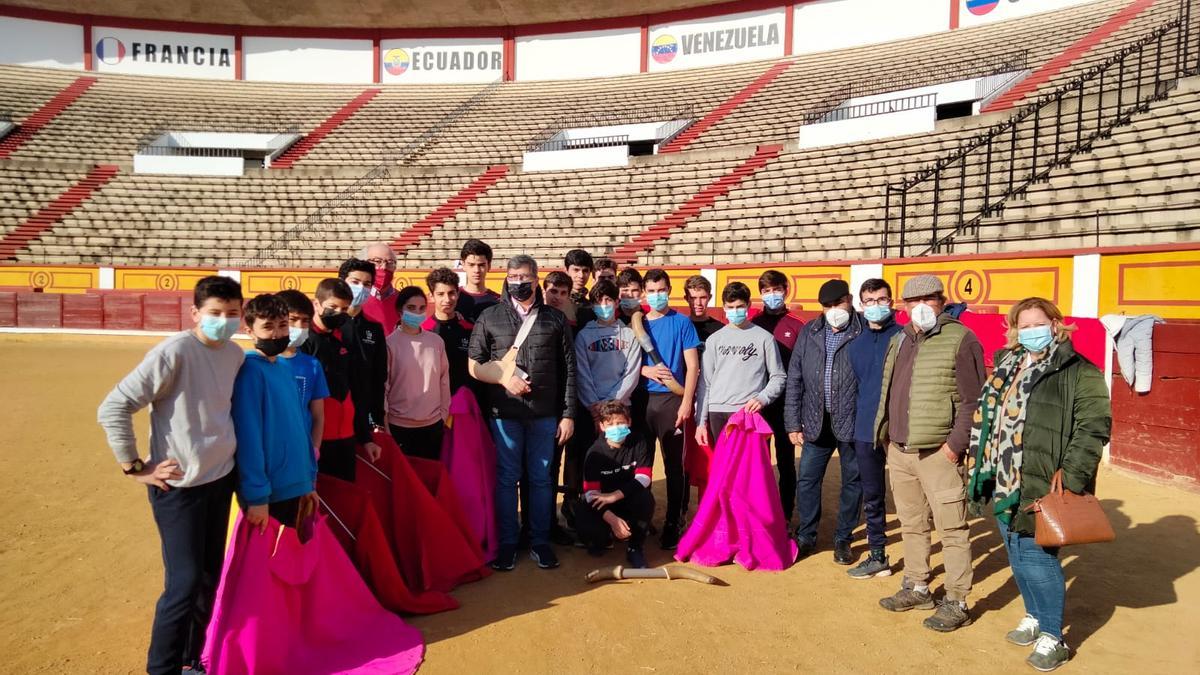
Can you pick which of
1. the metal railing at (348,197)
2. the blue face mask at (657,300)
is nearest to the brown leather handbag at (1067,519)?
the blue face mask at (657,300)

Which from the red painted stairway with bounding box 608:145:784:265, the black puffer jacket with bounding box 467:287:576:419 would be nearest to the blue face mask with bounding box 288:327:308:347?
the black puffer jacket with bounding box 467:287:576:419

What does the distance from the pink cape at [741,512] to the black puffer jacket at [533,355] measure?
970 mm

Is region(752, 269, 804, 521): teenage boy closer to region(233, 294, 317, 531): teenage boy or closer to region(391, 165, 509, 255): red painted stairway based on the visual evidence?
region(233, 294, 317, 531): teenage boy

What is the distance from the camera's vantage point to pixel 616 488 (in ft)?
14.5

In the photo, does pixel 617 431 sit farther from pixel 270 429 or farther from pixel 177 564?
pixel 177 564

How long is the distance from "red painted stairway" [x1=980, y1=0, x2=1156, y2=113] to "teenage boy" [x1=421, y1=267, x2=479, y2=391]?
1487 cm

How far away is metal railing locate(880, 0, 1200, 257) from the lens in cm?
1032

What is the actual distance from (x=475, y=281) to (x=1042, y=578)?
3462 mm

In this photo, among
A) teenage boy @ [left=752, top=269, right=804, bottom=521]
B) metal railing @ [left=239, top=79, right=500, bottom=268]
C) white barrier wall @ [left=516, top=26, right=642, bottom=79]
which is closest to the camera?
teenage boy @ [left=752, top=269, right=804, bottom=521]

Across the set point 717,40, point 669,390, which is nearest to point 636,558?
point 669,390

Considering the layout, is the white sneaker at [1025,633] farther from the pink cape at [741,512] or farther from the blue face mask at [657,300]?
the blue face mask at [657,300]

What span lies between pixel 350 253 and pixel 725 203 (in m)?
9.43

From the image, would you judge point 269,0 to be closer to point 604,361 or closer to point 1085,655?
point 604,361

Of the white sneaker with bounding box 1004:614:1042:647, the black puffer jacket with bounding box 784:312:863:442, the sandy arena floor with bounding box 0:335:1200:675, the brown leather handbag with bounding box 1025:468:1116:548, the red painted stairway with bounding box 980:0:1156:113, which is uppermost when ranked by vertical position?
the red painted stairway with bounding box 980:0:1156:113
